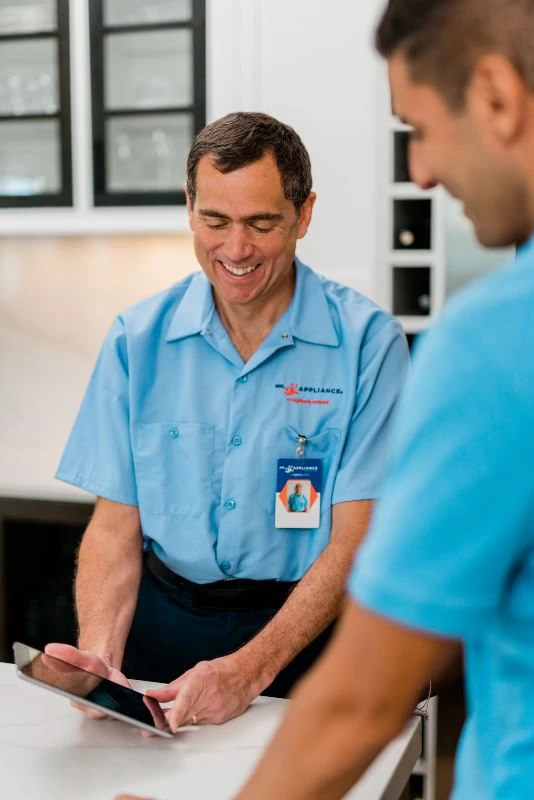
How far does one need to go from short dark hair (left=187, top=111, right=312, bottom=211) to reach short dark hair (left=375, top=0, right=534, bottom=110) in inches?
38.7

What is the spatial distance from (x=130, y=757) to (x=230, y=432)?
0.70 m

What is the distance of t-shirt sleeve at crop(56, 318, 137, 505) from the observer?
177cm

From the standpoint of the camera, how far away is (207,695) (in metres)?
1.28

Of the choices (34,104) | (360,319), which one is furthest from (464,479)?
(34,104)

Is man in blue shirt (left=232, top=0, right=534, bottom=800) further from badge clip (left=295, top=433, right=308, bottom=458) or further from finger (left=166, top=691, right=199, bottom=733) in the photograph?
badge clip (left=295, top=433, right=308, bottom=458)

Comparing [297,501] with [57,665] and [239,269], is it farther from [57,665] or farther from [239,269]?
[57,665]

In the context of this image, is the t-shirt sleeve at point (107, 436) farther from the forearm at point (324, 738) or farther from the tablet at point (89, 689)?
the forearm at point (324, 738)

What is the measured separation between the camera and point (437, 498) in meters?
0.62

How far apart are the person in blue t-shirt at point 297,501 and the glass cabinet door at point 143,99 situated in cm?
144

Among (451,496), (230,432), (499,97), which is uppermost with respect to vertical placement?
(499,97)

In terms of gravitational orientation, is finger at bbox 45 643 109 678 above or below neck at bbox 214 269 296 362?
below

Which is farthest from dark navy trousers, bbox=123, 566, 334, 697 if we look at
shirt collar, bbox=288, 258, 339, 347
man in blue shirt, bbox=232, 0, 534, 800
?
man in blue shirt, bbox=232, 0, 534, 800

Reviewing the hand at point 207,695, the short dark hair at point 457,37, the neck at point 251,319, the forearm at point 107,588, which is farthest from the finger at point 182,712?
the short dark hair at point 457,37

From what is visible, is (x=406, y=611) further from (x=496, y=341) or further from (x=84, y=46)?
(x=84, y=46)
